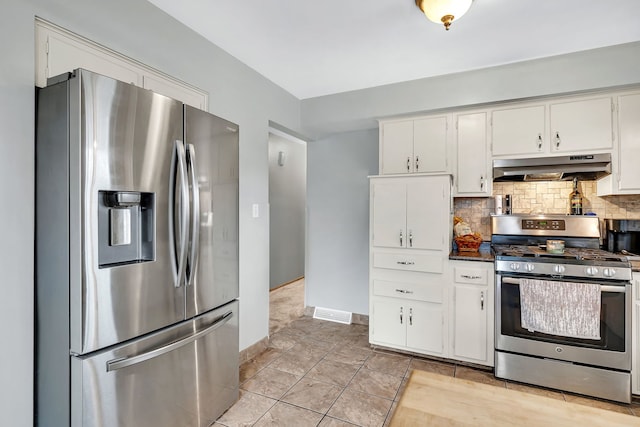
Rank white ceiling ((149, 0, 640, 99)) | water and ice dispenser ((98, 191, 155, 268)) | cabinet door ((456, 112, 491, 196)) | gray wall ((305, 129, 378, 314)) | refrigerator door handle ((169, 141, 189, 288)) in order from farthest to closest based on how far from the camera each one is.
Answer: gray wall ((305, 129, 378, 314))
cabinet door ((456, 112, 491, 196))
white ceiling ((149, 0, 640, 99))
refrigerator door handle ((169, 141, 189, 288))
water and ice dispenser ((98, 191, 155, 268))

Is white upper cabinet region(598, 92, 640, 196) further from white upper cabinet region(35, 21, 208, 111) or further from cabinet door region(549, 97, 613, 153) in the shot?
white upper cabinet region(35, 21, 208, 111)

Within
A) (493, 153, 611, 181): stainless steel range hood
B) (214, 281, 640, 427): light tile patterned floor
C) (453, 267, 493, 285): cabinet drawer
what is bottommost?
(214, 281, 640, 427): light tile patterned floor

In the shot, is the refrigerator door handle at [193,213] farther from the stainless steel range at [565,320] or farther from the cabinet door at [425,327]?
the stainless steel range at [565,320]

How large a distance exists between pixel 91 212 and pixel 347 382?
210 centimetres

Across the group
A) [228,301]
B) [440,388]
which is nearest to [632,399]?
[440,388]

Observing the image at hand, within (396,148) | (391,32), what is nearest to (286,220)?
(396,148)

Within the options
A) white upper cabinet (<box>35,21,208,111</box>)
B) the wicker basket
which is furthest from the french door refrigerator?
the wicker basket

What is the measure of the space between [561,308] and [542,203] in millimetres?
1093

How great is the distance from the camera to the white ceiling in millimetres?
1975

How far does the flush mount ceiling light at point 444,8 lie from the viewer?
1771 mm

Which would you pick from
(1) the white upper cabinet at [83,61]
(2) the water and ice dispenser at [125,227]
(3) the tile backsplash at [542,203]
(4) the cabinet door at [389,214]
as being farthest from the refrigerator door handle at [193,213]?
(3) the tile backsplash at [542,203]

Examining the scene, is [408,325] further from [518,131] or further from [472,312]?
[518,131]

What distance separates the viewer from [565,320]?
7.74 ft

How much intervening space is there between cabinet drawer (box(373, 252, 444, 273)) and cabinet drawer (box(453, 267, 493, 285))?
0.13 metres
